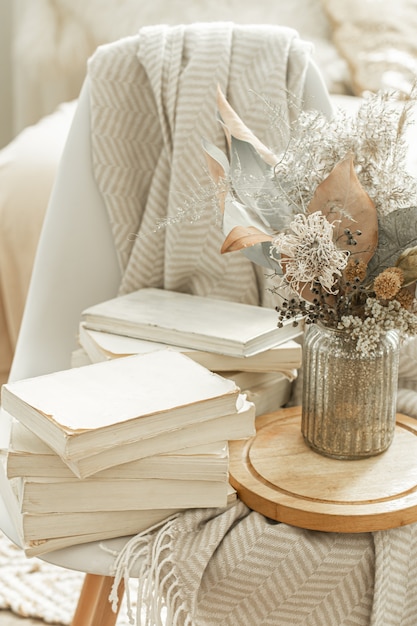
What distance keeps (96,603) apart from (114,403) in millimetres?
315

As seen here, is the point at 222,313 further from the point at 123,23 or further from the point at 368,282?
the point at 123,23

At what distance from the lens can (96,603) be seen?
1019mm

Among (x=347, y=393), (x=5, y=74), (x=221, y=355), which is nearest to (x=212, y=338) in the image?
(x=221, y=355)

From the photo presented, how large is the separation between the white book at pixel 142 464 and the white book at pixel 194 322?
174 millimetres

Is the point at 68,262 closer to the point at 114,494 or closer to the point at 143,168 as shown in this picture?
the point at 143,168

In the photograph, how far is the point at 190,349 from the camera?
103cm

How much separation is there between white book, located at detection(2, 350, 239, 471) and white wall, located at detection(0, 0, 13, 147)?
2412 mm

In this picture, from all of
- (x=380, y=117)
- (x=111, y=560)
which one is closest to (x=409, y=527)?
(x=111, y=560)

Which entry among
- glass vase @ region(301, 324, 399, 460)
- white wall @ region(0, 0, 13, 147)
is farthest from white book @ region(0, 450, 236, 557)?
white wall @ region(0, 0, 13, 147)

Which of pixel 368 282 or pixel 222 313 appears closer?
pixel 368 282

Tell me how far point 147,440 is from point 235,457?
0.15m

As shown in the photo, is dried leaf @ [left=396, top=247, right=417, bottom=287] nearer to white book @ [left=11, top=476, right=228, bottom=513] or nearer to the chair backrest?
white book @ [left=11, top=476, right=228, bottom=513]

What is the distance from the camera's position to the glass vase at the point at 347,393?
0.88 meters

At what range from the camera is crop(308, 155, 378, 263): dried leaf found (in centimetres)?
81
